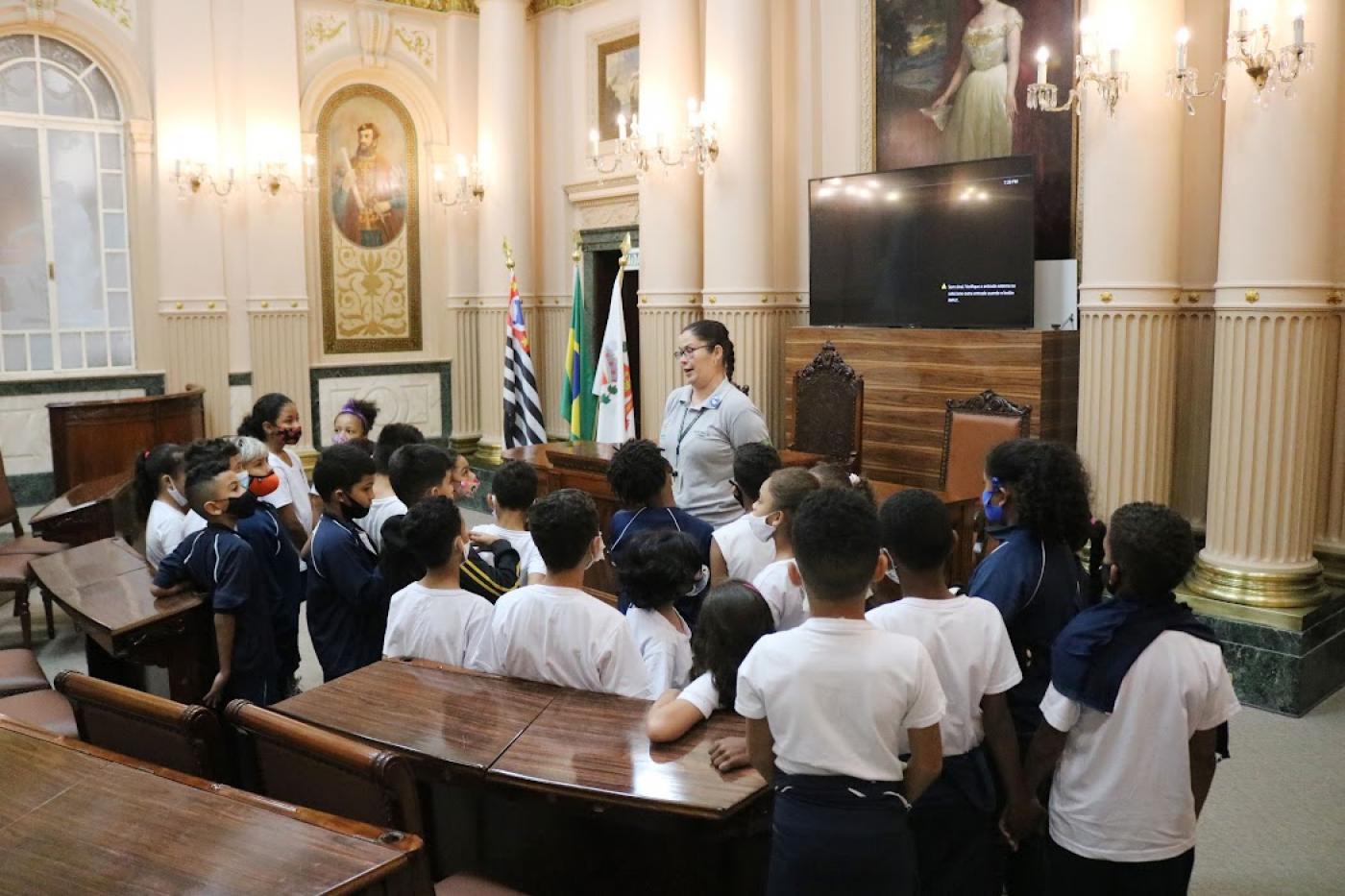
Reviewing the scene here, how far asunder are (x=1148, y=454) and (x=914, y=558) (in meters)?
3.66

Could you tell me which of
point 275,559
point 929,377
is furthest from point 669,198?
point 275,559

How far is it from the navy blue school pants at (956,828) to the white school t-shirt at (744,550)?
106 centimetres

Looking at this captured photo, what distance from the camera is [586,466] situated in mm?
6469

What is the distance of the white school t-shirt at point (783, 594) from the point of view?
273cm

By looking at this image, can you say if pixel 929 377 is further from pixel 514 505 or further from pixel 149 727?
Result: pixel 149 727

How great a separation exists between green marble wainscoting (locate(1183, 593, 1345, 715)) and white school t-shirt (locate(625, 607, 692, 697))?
3121mm

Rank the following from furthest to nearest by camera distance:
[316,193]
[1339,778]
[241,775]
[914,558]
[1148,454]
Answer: [316,193], [1148,454], [1339,778], [241,775], [914,558]

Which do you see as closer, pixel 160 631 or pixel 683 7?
pixel 160 631

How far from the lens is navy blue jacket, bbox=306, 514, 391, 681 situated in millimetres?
3334

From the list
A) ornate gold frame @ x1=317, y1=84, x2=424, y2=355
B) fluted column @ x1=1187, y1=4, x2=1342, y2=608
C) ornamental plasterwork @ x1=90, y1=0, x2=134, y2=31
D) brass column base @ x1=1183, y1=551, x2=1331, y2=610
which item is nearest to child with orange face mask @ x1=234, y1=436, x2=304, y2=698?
brass column base @ x1=1183, y1=551, x2=1331, y2=610

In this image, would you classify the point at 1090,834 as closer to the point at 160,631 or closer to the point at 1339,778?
the point at 1339,778

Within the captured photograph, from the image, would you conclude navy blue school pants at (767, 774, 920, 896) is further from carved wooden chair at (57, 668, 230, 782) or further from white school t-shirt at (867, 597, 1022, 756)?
carved wooden chair at (57, 668, 230, 782)

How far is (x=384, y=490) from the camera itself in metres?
4.16

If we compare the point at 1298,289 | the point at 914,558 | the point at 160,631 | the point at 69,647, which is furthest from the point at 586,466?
the point at 914,558
